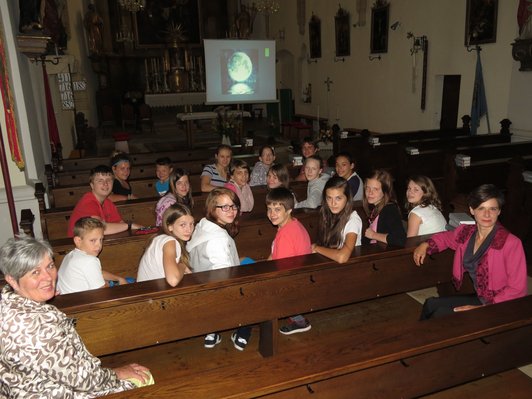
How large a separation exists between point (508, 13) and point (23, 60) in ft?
25.9

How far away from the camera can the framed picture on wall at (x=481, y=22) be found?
820 centimetres

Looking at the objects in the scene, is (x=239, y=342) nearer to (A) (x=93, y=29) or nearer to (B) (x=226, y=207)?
(B) (x=226, y=207)

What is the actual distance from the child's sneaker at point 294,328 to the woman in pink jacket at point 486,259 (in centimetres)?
105

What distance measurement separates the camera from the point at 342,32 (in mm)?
12844

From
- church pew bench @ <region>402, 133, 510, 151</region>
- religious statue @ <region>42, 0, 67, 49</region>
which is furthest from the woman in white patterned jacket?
religious statue @ <region>42, 0, 67, 49</region>

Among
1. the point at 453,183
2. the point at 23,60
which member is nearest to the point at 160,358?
A: the point at 453,183

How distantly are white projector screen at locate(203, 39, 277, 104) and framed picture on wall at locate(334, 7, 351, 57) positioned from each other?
9.76 feet

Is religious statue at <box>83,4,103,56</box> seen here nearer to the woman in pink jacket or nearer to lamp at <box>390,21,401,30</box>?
lamp at <box>390,21,401,30</box>

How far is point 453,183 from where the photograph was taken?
5.62 metres

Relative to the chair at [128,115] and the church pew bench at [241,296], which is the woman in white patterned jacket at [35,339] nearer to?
the church pew bench at [241,296]

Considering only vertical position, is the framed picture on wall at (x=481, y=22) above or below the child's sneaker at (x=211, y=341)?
above

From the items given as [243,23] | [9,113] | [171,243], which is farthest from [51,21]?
[243,23]

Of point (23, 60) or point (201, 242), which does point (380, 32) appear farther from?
point (201, 242)

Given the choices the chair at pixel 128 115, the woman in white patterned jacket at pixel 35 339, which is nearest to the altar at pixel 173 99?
the chair at pixel 128 115
